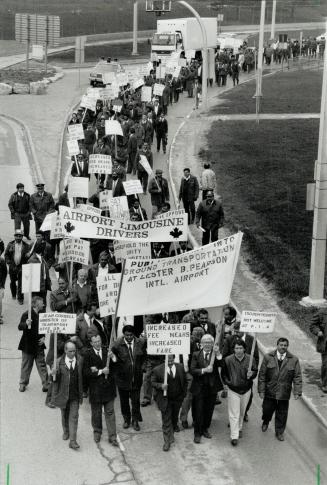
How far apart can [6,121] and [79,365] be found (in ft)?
91.2

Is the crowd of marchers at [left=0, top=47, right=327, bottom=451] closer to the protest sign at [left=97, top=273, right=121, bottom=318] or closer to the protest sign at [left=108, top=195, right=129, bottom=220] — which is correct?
the protest sign at [left=97, top=273, right=121, bottom=318]

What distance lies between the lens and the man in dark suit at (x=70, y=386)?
13266 mm

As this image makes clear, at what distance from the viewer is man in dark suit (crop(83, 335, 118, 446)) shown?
13.4 m

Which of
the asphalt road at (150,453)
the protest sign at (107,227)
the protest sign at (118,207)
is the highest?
the protest sign at (107,227)

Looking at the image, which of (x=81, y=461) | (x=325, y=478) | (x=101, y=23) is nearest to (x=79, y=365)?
(x=81, y=461)

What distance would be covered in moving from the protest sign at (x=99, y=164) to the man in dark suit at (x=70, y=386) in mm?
10922

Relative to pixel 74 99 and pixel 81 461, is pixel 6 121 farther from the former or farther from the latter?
pixel 81 461

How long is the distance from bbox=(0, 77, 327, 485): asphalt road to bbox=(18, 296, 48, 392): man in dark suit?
0.71 feet

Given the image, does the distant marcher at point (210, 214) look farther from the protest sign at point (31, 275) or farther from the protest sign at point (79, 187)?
the protest sign at point (31, 275)

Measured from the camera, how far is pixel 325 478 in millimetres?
12555

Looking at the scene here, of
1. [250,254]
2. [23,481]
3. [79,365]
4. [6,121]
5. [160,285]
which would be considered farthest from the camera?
[6,121]

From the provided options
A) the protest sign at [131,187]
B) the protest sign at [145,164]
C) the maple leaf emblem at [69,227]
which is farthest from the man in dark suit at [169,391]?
the protest sign at [145,164]

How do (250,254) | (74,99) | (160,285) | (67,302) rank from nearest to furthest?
(160,285) → (67,302) → (250,254) → (74,99)

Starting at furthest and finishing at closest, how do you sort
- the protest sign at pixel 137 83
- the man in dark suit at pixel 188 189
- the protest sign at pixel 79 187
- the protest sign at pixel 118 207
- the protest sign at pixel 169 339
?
the protest sign at pixel 137 83 → the man in dark suit at pixel 188 189 → the protest sign at pixel 79 187 → the protest sign at pixel 118 207 → the protest sign at pixel 169 339
